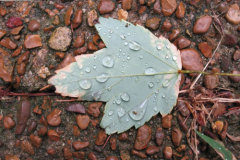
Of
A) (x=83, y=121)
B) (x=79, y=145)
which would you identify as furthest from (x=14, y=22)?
(x=79, y=145)

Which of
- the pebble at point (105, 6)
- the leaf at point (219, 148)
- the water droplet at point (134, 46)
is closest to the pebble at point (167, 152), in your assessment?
the leaf at point (219, 148)

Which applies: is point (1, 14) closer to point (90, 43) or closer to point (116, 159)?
point (90, 43)

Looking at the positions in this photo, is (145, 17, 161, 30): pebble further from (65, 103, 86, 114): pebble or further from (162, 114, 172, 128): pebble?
(65, 103, 86, 114): pebble

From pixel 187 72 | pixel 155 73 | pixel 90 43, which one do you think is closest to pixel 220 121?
pixel 187 72

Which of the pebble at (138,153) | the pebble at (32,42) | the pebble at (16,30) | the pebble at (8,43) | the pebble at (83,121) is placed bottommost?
the pebble at (138,153)

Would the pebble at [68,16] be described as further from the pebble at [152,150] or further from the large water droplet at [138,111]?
the pebble at [152,150]

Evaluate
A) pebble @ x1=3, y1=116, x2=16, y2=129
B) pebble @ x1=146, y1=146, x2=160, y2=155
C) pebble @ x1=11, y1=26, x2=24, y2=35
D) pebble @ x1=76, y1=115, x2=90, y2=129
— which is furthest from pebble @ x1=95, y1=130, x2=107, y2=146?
pebble @ x1=11, y1=26, x2=24, y2=35
